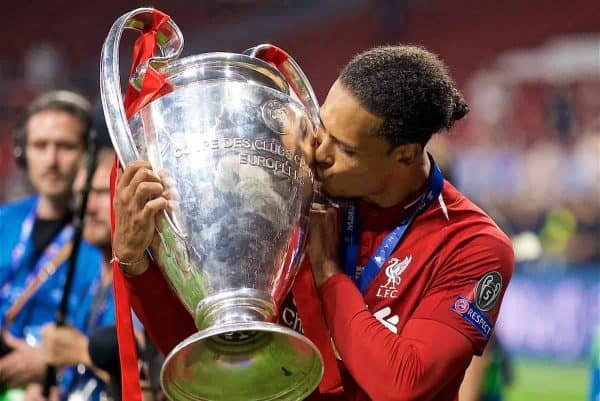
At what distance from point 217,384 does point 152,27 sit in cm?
69

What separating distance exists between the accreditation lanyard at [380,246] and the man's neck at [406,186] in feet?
0.06

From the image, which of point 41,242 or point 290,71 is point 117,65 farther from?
point 41,242

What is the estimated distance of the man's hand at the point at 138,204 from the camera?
2006mm

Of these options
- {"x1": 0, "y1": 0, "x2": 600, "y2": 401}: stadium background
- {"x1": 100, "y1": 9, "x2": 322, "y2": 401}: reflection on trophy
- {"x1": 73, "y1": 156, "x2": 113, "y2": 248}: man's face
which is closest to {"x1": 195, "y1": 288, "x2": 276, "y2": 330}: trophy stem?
{"x1": 100, "y1": 9, "x2": 322, "y2": 401}: reflection on trophy

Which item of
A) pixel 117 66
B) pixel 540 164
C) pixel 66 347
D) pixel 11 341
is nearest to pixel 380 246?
pixel 117 66

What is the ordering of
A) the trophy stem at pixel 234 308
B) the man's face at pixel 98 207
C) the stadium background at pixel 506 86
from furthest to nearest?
the stadium background at pixel 506 86, the man's face at pixel 98 207, the trophy stem at pixel 234 308

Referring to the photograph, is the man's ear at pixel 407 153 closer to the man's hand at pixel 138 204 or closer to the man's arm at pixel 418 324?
the man's arm at pixel 418 324

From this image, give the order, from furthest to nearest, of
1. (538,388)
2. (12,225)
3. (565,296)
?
(565,296)
(538,388)
(12,225)

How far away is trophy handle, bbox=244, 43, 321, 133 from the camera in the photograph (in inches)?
91.5

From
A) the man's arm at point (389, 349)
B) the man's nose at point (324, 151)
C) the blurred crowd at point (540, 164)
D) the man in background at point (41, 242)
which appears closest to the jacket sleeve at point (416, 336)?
the man's arm at point (389, 349)

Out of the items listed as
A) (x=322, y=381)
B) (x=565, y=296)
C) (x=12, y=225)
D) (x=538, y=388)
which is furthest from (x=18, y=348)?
(x=565, y=296)

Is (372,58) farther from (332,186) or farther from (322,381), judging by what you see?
(322,381)

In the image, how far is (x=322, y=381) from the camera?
2.26 metres

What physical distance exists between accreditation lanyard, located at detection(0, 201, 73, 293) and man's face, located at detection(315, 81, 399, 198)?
2.06 m
